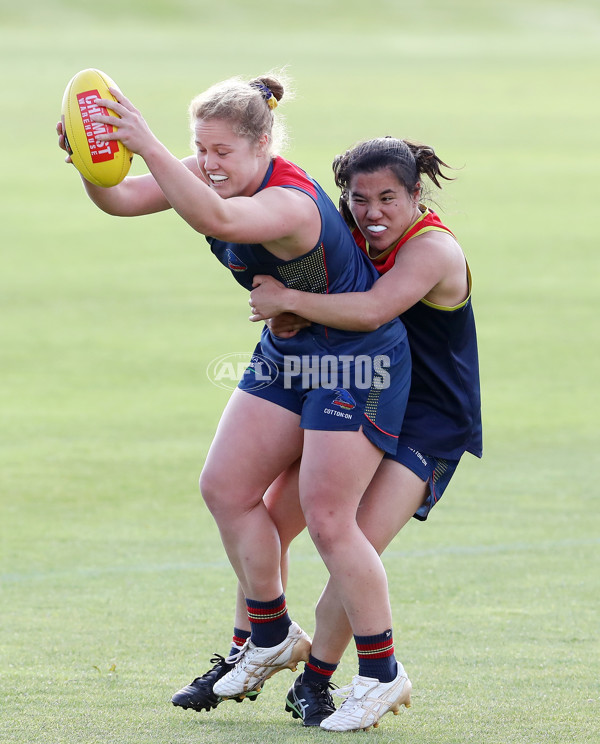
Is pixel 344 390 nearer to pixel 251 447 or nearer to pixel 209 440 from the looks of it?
pixel 251 447

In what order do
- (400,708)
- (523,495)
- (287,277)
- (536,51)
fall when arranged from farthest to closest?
(536,51), (523,495), (400,708), (287,277)

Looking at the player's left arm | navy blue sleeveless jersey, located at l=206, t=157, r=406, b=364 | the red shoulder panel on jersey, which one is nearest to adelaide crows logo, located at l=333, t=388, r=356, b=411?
navy blue sleeveless jersey, located at l=206, t=157, r=406, b=364

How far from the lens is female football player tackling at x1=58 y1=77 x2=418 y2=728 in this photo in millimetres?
3355

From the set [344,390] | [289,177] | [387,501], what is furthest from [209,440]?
[289,177]

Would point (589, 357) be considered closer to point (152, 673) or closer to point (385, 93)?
point (152, 673)

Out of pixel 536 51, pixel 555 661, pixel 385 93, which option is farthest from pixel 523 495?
pixel 536 51

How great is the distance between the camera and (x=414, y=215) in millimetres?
A: 3729

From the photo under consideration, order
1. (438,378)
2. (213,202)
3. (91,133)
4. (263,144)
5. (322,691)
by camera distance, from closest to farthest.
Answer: (213,202), (91,133), (263,144), (322,691), (438,378)

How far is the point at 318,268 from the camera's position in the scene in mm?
3502

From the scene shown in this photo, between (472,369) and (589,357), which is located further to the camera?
(589,357)

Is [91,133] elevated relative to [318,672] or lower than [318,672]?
elevated

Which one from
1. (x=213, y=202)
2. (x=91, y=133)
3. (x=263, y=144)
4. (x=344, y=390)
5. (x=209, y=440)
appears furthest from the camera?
(x=209, y=440)

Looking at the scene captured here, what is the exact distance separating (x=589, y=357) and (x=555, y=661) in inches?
345

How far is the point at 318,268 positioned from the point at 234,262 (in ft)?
0.92
